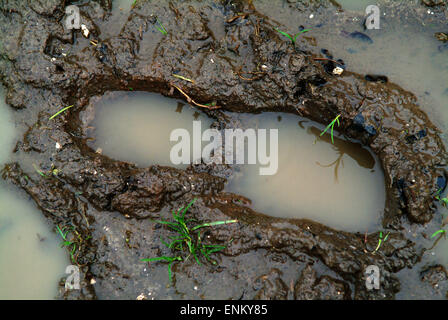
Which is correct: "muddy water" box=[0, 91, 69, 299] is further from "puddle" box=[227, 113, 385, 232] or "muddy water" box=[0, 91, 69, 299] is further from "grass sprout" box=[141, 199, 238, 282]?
"puddle" box=[227, 113, 385, 232]

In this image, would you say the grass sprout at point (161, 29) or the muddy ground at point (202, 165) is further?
the grass sprout at point (161, 29)

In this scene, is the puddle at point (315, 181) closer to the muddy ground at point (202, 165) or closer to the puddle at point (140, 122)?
the muddy ground at point (202, 165)

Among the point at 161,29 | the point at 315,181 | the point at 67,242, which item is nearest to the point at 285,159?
the point at 315,181

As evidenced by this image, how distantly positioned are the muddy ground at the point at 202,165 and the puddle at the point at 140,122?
0.12 metres

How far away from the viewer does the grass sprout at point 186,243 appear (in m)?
3.28

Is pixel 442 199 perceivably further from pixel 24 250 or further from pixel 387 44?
pixel 24 250

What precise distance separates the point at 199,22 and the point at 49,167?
1.94m

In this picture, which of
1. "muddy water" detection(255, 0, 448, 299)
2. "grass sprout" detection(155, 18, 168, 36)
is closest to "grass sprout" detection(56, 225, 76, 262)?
"grass sprout" detection(155, 18, 168, 36)

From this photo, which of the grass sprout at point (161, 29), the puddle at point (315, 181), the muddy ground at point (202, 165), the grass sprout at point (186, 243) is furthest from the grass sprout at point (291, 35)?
the grass sprout at point (186, 243)

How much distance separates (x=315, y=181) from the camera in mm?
3602

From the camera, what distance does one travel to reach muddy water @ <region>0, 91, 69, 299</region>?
3480 mm
